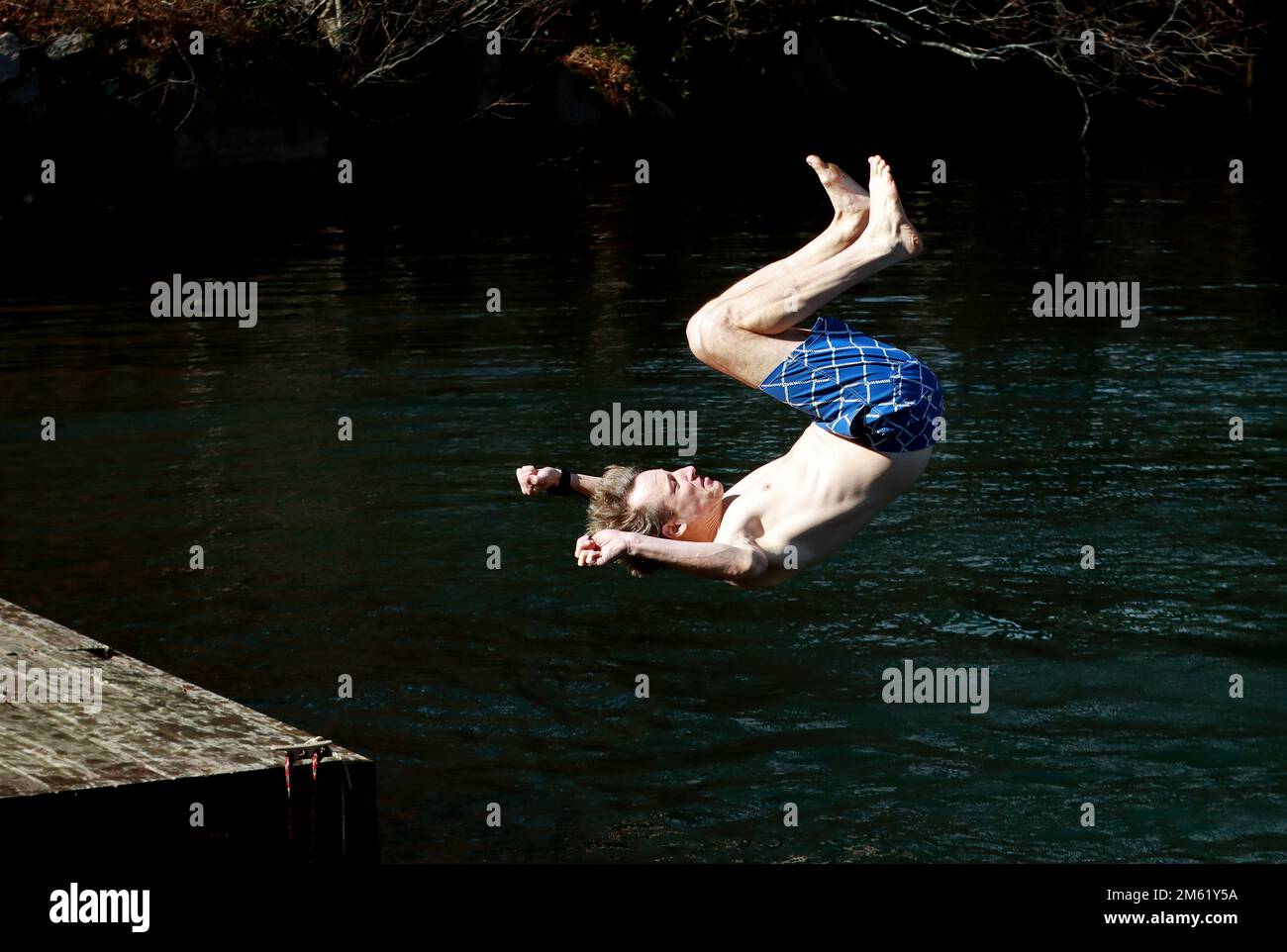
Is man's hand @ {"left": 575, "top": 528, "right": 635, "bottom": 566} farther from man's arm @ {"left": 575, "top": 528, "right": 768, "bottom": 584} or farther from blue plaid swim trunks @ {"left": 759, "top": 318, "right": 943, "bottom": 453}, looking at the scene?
blue plaid swim trunks @ {"left": 759, "top": 318, "right": 943, "bottom": 453}

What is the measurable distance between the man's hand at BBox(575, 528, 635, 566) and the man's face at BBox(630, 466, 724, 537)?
59 cm

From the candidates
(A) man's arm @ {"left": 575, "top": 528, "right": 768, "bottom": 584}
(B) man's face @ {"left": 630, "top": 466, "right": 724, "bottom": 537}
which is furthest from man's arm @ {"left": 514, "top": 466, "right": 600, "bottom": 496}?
(A) man's arm @ {"left": 575, "top": 528, "right": 768, "bottom": 584}

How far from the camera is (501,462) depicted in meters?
13.7

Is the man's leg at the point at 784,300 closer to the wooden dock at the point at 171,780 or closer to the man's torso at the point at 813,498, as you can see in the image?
the man's torso at the point at 813,498

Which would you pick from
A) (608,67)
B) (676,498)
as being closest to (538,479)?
(676,498)

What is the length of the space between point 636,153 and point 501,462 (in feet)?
79.0

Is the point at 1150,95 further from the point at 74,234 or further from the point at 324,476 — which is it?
the point at 324,476

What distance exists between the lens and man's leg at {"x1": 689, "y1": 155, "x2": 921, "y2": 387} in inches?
269

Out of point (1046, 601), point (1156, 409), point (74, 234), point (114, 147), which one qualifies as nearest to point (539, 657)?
point (1046, 601)

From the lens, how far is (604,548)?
6.46 m

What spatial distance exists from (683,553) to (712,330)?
37.2 inches

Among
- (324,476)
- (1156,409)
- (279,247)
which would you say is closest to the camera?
(324,476)

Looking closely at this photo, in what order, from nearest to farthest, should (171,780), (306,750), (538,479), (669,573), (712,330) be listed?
(171,780) < (306,750) < (712,330) < (538,479) < (669,573)

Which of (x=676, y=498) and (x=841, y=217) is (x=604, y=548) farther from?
(x=841, y=217)
